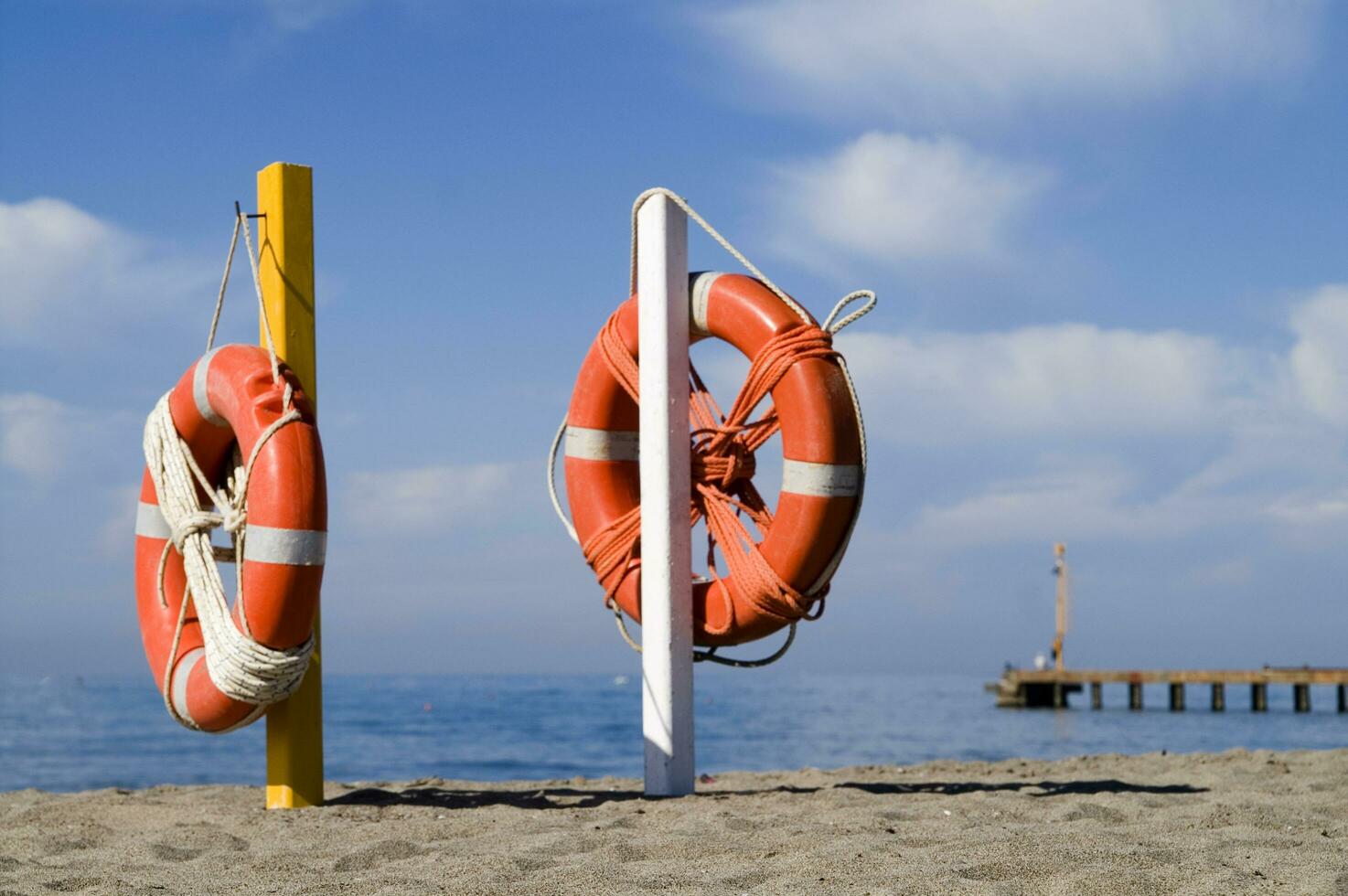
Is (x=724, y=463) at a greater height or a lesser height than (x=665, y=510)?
greater

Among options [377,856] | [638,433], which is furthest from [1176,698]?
[377,856]

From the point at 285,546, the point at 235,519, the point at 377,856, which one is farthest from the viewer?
the point at 235,519

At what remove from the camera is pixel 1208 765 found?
607 cm

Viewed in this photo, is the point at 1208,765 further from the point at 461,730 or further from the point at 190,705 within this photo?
the point at 461,730

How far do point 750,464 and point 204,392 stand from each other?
225 centimetres

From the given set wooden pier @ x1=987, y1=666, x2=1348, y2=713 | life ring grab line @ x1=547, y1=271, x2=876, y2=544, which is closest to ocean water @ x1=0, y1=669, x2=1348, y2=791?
wooden pier @ x1=987, y1=666, x2=1348, y2=713

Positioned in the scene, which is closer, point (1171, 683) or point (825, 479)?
point (825, 479)

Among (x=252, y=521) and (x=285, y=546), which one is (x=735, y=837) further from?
(x=252, y=521)

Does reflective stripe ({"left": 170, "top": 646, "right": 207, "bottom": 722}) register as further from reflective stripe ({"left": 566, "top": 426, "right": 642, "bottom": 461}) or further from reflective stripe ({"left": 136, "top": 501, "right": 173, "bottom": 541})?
reflective stripe ({"left": 566, "top": 426, "right": 642, "bottom": 461})

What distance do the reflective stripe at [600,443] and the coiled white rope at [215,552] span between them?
1.24 metres

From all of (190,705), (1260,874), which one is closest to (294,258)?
(190,705)

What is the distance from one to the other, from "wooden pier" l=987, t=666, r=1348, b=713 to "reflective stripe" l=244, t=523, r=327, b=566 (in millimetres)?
23836

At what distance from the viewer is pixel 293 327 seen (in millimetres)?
5559

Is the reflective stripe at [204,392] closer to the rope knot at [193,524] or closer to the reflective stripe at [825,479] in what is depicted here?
the rope knot at [193,524]
